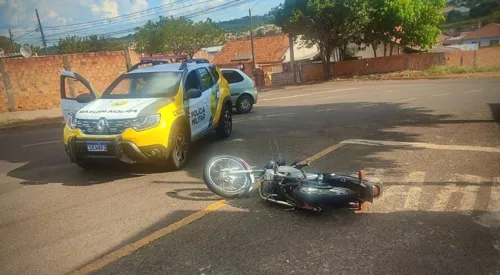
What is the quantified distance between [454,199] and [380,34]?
28397mm

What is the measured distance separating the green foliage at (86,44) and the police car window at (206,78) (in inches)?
1816

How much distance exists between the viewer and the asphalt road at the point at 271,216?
343 cm

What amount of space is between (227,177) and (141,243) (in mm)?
1590

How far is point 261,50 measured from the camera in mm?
47062

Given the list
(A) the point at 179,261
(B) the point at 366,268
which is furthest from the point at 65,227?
(B) the point at 366,268

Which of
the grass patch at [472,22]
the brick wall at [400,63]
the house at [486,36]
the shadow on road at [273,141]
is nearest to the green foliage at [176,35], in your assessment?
the brick wall at [400,63]

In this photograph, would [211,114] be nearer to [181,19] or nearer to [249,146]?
[249,146]

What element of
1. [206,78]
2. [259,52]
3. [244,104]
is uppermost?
[259,52]

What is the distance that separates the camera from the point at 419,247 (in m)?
3.54

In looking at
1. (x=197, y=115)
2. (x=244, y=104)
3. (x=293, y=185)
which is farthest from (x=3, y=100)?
(x=293, y=185)

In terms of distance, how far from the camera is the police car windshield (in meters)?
6.68

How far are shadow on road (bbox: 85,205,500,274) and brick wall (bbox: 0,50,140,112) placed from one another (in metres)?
17.9

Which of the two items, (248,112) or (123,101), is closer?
(123,101)

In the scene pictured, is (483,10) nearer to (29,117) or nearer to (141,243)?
(29,117)
